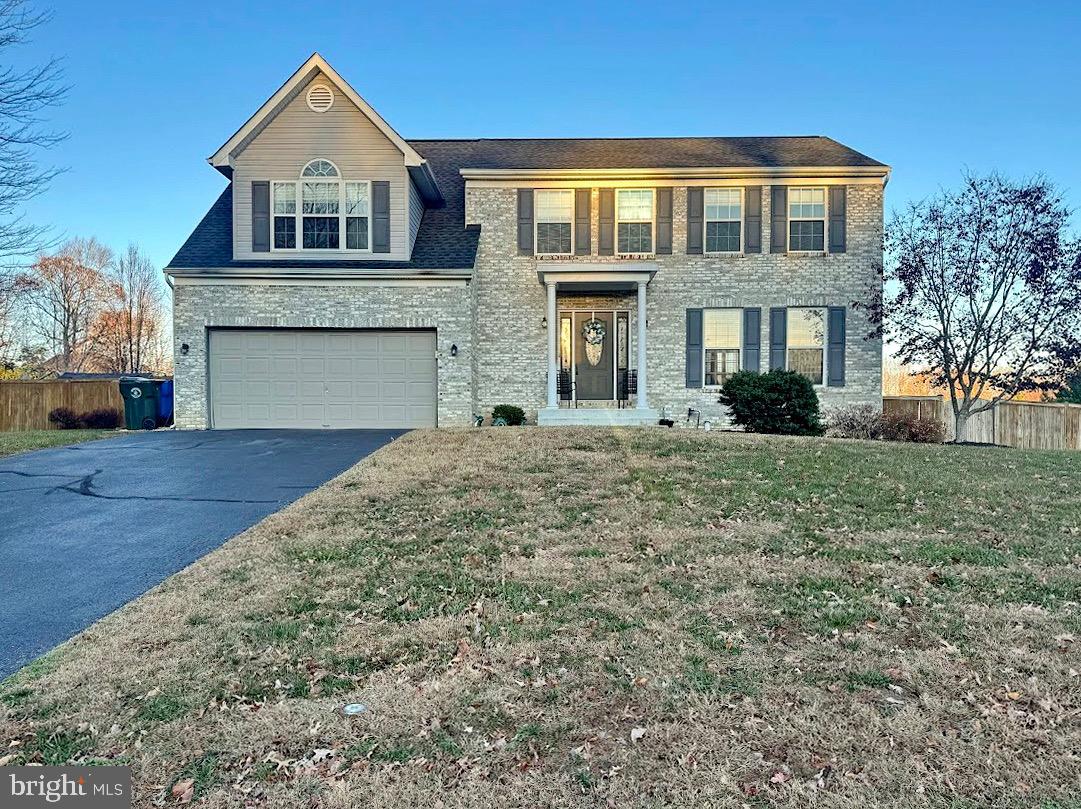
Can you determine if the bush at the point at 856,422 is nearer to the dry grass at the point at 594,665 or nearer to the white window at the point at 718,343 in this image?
the white window at the point at 718,343

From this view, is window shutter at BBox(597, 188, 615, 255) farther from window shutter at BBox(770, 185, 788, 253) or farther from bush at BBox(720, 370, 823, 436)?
bush at BBox(720, 370, 823, 436)

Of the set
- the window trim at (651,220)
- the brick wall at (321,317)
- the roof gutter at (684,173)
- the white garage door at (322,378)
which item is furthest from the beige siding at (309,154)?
the window trim at (651,220)

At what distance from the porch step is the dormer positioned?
5025 millimetres

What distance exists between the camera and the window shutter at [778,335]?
1526cm

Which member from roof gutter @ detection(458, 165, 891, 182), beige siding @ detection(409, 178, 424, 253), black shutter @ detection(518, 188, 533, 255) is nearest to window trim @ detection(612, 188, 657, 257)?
roof gutter @ detection(458, 165, 891, 182)

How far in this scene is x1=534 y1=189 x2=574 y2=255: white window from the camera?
15586 millimetres

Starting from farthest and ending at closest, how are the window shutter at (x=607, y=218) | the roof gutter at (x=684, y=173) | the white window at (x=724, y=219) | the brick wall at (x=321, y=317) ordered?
1. the window shutter at (x=607, y=218)
2. the white window at (x=724, y=219)
3. the roof gutter at (x=684, y=173)
4. the brick wall at (x=321, y=317)

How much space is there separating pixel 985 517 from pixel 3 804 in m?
7.46

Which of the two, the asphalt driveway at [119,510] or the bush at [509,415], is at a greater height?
the bush at [509,415]

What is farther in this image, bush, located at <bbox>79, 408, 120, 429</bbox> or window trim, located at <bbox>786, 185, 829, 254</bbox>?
bush, located at <bbox>79, 408, 120, 429</bbox>

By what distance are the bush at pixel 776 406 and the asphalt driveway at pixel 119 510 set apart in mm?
7143

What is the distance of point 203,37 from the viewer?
16.4 metres

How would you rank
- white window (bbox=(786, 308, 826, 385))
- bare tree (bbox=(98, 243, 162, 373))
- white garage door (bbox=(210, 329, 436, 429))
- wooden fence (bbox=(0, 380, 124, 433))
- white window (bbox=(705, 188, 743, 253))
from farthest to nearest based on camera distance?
bare tree (bbox=(98, 243, 162, 373)) < wooden fence (bbox=(0, 380, 124, 433)) < white window (bbox=(705, 188, 743, 253)) < white window (bbox=(786, 308, 826, 385)) < white garage door (bbox=(210, 329, 436, 429))

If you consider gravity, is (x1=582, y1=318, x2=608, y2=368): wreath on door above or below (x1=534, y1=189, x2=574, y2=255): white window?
below
